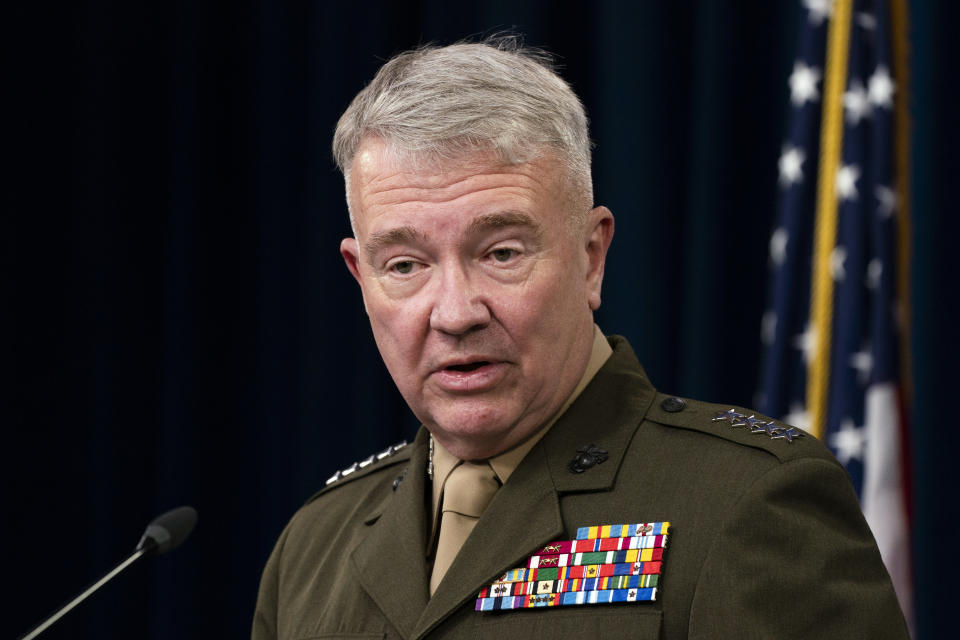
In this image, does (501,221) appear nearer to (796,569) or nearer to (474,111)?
(474,111)

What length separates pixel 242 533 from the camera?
12.0 ft

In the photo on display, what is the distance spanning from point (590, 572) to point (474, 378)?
0.87 ft

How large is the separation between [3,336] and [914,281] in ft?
8.24

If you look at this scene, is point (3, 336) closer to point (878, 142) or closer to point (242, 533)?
point (242, 533)

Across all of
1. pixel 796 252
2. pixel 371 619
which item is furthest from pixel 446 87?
pixel 796 252

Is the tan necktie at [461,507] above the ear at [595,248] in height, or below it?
below

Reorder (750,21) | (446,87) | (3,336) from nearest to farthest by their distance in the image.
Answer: (446,87) → (750,21) → (3,336)

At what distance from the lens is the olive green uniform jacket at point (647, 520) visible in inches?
50.3

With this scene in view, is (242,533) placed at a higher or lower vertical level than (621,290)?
lower

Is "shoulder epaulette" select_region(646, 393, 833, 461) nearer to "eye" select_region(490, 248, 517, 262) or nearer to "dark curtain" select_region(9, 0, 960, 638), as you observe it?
"eye" select_region(490, 248, 517, 262)

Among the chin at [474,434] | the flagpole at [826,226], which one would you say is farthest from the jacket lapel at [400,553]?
the flagpole at [826,226]

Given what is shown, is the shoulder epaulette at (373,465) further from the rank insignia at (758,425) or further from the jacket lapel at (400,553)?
the rank insignia at (758,425)

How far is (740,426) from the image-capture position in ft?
4.85

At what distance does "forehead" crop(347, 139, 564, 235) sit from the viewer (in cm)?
148
